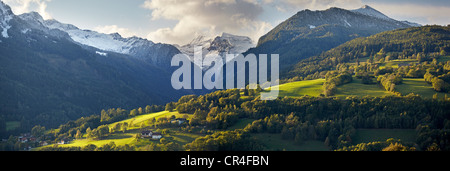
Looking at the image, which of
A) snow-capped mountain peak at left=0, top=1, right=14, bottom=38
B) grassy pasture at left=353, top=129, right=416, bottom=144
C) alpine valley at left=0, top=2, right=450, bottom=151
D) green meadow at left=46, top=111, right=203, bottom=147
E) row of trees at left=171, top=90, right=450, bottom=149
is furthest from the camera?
snow-capped mountain peak at left=0, top=1, right=14, bottom=38

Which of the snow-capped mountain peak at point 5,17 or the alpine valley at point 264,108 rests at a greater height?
the snow-capped mountain peak at point 5,17

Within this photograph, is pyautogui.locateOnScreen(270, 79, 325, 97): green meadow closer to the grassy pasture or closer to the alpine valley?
the alpine valley

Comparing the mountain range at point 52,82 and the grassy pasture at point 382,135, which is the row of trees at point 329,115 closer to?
the grassy pasture at point 382,135

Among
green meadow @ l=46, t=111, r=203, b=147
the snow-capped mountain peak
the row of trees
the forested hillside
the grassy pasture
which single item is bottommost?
green meadow @ l=46, t=111, r=203, b=147

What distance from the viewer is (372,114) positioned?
6297 centimetres

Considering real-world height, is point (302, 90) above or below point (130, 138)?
above

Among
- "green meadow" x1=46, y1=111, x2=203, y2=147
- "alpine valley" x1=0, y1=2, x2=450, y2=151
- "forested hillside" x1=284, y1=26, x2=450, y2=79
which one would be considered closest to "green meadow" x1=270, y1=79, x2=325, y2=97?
"alpine valley" x1=0, y1=2, x2=450, y2=151

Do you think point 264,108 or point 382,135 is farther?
point 264,108

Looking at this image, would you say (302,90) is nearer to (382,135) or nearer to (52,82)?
(382,135)

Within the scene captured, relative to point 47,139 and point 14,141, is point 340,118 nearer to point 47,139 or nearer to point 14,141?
point 47,139

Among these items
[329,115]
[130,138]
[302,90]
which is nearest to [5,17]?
[130,138]

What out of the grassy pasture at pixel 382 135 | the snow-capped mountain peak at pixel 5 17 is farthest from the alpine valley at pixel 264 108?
the snow-capped mountain peak at pixel 5 17
